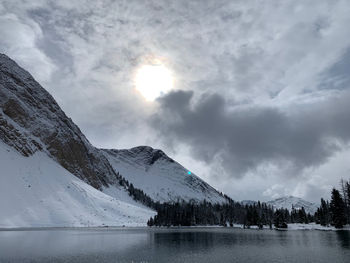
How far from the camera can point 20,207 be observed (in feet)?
362

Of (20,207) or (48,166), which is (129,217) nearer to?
(48,166)

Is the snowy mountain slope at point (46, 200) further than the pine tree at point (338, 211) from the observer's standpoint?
No

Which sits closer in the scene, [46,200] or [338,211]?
[338,211]

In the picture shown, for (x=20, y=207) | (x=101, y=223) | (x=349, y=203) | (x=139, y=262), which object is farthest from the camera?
(x=101, y=223)

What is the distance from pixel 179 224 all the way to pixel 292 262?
504 ft

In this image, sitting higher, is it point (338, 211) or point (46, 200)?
point (46, 200)

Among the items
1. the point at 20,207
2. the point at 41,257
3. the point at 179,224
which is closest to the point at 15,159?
the point at 20,207

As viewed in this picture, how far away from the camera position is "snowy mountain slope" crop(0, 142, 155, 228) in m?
109

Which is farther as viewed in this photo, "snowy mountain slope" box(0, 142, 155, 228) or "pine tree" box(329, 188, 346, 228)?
"pine tree" box(329, 188, 346, 228)

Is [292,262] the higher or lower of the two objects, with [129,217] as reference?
lower

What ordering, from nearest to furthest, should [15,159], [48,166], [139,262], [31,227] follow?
[139,262]
[31,227]
[15,159]
[48,166]

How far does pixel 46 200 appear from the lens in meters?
123

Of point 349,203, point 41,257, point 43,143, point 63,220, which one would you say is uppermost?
point 43,143

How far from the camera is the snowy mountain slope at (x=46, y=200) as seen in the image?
108806 millimetres
